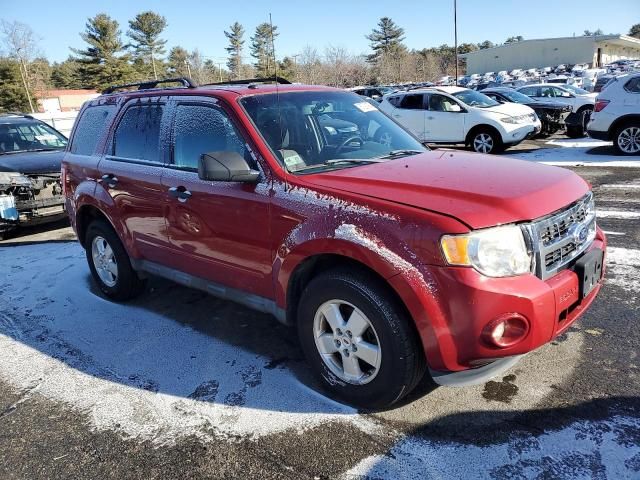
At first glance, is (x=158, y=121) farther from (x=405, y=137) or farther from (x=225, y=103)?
(x=405, y=137)

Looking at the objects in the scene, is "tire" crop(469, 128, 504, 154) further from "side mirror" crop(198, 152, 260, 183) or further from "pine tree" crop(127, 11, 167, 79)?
"pine tree" crop(127, 11, 167, 79)

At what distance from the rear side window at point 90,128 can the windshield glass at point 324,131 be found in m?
1.92

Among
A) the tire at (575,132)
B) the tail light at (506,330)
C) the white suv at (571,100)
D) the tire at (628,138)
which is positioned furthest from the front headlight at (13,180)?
→ the tire at (575,132)

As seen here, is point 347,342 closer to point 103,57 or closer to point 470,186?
point 470,186

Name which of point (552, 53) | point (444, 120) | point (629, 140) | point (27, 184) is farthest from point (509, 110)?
point (552, 53)

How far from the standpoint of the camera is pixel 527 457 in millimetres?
2467

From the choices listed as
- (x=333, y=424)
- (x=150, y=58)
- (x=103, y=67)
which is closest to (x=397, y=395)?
(x=333, y=424)

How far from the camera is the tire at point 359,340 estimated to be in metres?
2.64

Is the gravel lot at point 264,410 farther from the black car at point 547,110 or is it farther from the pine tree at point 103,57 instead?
the pine tree at point 103,57

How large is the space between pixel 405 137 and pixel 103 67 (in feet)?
189

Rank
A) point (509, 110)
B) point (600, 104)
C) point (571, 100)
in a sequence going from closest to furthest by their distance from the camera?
point (600, 104)
point (509, 110)
point (571, 100)

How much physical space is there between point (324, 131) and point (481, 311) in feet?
5.99

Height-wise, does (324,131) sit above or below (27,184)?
above

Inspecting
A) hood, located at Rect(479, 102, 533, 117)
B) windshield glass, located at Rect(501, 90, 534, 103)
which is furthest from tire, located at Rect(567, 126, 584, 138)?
hood, located at Rect(479, 102, 533, 117)
